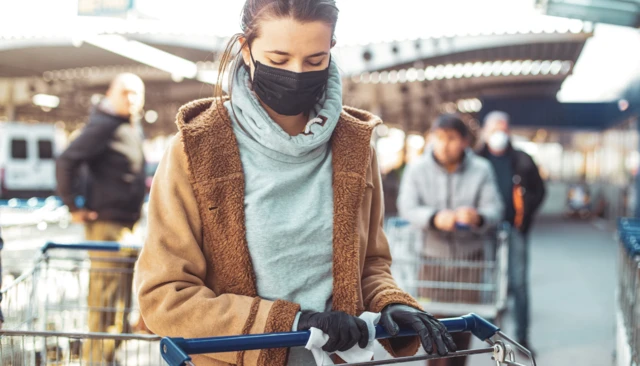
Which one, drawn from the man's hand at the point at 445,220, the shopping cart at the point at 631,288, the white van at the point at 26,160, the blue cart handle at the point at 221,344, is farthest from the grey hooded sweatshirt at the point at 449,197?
the white van at the point at 26,160

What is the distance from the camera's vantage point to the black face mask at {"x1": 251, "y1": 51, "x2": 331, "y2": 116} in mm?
1601

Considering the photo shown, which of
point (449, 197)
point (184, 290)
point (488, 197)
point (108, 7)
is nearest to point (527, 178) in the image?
point (488, 197)

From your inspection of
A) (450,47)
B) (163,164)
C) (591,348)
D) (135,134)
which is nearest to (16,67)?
(450,47)

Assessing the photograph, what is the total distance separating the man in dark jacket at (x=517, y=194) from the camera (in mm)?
5352

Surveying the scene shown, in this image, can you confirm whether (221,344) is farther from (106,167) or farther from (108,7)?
(108,7)

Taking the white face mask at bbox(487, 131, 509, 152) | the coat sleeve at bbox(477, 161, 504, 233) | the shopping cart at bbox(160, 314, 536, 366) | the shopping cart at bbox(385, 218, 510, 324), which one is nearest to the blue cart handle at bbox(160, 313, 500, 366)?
the shopping cart at bbox(160, 314, 536, 366)

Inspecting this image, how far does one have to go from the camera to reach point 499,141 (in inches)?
218

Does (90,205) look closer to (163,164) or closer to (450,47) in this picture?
(163,164)

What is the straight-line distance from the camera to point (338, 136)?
1.72 metres

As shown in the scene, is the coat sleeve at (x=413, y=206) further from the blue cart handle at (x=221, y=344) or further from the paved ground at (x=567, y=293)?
the blue cart handle at (x=221, y=344)

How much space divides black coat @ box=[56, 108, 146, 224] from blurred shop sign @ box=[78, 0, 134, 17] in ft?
22.9

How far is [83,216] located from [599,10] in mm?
→ 5125

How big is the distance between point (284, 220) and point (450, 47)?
9720 millimetres

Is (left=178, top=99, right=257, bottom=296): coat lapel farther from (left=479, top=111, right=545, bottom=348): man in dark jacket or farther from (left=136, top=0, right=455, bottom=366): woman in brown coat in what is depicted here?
(left=479, top=111, right=545, bottom=348): man in dark jacket
